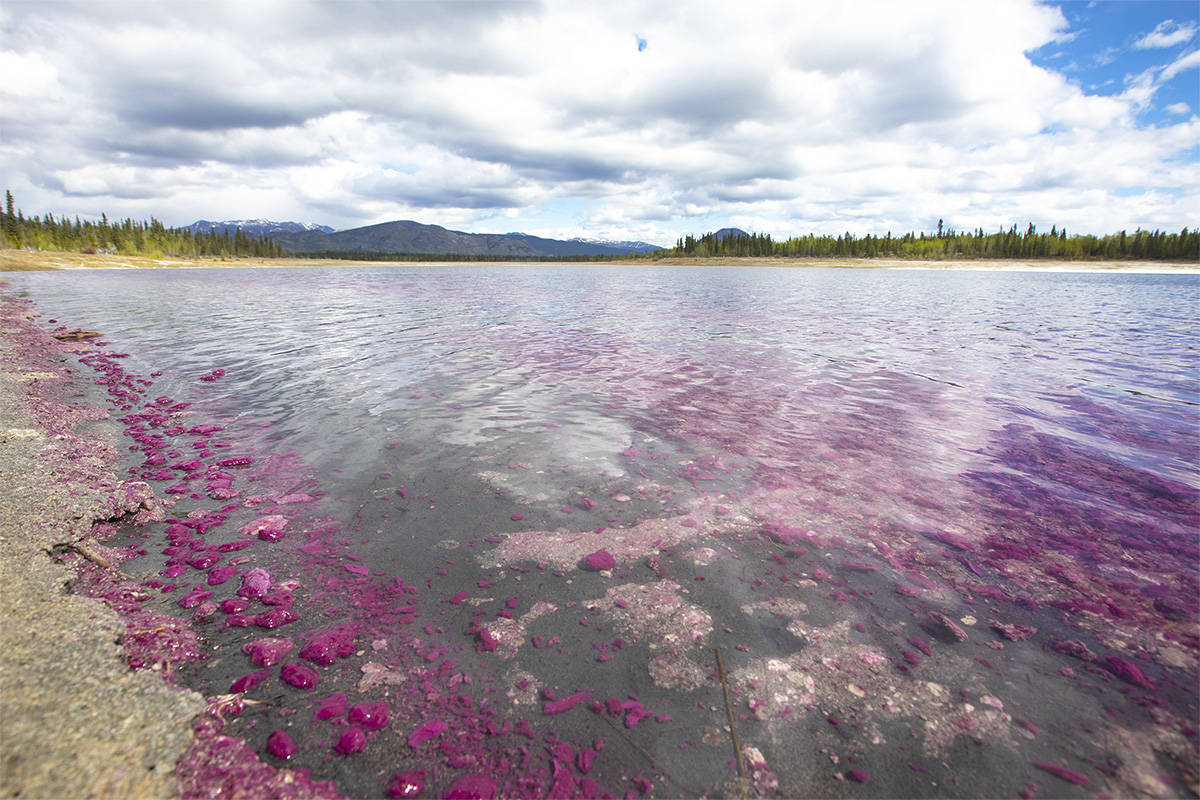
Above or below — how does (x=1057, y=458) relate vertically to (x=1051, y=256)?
below

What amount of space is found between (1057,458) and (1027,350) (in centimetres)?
1509

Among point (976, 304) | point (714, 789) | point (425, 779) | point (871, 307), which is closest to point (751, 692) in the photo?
point (714, 789)

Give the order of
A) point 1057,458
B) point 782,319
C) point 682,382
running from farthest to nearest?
1. point 782,319
2. point 682,382
3. point 1057,458

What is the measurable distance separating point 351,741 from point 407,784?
64 centimetres

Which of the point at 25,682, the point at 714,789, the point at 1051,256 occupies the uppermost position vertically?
the point at 1051,256

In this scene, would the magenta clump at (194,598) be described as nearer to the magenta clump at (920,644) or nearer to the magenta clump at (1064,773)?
the magenta clump at (920,644)

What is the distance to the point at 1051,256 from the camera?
17288 centimetres

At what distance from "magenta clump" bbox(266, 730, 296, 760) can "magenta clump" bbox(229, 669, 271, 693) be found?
658 millimetres

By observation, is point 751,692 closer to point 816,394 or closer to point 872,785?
point 872,785

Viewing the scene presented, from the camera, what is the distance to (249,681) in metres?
4.36

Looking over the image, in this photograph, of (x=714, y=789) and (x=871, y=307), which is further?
(x=871, y=307)

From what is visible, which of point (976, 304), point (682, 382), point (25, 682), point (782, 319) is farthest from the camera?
point (976, 304)

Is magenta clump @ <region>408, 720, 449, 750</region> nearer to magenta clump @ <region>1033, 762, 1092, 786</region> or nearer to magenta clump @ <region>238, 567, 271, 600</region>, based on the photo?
magenta clump @ <region>238, 567, 271, 600</region>

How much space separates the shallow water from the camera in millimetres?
3889
